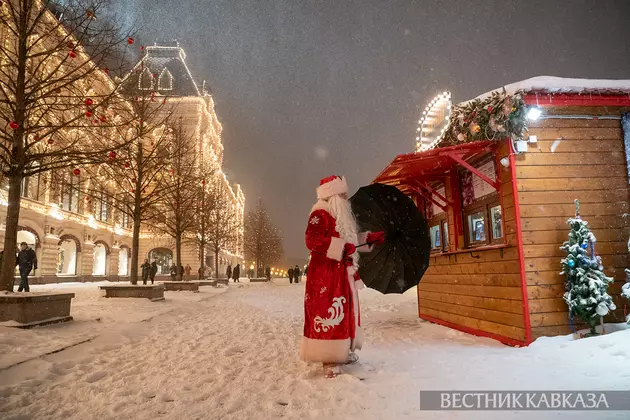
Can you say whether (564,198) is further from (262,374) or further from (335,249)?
(262,374)

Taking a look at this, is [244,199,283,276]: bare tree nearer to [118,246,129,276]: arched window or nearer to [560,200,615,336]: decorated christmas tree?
[118,246,129,276]: arched window

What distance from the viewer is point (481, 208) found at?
7449mm

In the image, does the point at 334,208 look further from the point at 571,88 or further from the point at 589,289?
the point at 571,88

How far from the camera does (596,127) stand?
639 cm

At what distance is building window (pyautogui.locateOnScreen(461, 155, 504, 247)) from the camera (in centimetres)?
695

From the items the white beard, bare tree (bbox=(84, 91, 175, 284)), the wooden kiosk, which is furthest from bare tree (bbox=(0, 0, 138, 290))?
the wooden kiosk

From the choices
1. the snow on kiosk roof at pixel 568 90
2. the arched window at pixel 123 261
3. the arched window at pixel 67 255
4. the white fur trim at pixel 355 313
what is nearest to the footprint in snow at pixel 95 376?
the white fur trim at pixel 355 313

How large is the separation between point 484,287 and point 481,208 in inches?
61.4

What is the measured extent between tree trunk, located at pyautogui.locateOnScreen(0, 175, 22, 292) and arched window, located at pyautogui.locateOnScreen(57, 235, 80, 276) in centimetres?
2867

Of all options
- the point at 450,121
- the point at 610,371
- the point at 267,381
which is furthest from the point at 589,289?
the point at 267,381

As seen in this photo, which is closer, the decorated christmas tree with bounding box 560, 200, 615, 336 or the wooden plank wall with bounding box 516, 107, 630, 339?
the decorated christmas tree with bounding box 560, 200, 615, 336

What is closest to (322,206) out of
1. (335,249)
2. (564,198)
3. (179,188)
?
(335,249)

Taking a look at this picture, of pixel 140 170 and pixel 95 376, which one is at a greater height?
pixel 140 170

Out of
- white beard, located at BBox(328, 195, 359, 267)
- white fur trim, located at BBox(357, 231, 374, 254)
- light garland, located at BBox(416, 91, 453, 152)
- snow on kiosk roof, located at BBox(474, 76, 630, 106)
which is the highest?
light garland, located at BBox(416, 91, 453, 152)
